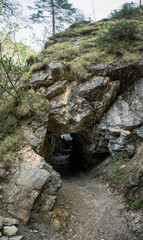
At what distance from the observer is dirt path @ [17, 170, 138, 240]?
3.92 m

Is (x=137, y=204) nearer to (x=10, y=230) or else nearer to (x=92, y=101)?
(x=10, y=230)

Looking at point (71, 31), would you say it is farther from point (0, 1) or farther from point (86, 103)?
point (0, 1)

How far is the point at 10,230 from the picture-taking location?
10.9 ft

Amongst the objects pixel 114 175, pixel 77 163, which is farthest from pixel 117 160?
pixel 77 163

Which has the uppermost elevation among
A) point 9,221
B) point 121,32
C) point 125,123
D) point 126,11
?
point 126,11

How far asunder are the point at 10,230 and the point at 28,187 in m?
1.20

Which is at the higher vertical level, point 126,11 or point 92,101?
point 126,11

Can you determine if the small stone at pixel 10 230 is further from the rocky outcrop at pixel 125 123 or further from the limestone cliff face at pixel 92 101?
the rocky outcrop at pixel 125 123

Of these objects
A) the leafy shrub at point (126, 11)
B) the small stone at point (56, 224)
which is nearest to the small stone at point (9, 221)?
the small stone at point (56, 224)

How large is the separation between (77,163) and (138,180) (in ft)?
23.4

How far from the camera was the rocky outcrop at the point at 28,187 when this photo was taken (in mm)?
4121

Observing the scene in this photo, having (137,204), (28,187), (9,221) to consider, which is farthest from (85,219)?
(9,221)

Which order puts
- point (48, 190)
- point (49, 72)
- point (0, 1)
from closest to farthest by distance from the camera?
point (0, 1)
point (48, 190)
point (49, 72)

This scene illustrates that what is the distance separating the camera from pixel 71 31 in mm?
11977
